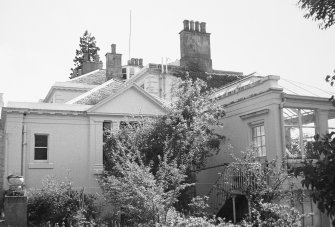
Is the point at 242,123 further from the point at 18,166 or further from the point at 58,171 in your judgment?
the point at 18,166

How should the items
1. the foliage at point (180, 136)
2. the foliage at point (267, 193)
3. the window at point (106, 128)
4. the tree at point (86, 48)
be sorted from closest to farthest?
the foliage at point (267, 193), the foliage at point (180, 136), the window at point (106, 128), the tree at point (86, 48)

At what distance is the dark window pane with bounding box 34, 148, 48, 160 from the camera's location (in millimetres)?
19062

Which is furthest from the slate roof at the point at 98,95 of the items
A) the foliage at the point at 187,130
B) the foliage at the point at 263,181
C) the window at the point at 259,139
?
the foliage at the point at 263,181

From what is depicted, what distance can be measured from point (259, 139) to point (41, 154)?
9.45 metres

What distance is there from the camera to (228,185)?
18.4 metres

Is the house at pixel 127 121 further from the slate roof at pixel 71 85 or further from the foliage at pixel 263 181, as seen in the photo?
the slate roof at pixel 71 85

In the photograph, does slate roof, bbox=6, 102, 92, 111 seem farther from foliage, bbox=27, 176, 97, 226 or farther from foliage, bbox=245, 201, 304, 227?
foliage, bbox=245, 201, 304, 227

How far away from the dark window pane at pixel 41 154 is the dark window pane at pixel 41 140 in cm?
22

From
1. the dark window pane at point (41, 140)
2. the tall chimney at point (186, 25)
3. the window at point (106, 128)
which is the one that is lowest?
the dark window pane at point (41, 140)

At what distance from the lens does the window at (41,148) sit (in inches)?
750

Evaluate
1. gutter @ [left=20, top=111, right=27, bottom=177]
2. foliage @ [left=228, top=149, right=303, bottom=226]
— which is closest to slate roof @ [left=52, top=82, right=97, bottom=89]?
gutter @ [left=20, top=111, right=27, bottom=177]

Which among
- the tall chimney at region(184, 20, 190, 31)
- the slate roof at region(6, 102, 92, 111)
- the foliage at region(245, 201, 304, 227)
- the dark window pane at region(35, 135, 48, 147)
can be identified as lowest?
the foliage at region(245, 201, 304, 227)

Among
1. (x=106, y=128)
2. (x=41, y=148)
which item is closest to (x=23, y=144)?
(x=41, y=148)

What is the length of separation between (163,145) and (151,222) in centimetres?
579
